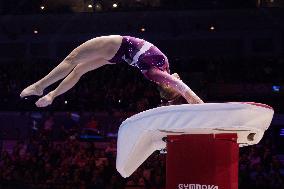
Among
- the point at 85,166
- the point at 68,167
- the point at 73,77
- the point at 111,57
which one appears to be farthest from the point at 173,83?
the point at 68,167

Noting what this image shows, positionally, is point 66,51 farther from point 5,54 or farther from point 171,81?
point 171,81

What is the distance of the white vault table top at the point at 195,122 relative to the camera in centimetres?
279

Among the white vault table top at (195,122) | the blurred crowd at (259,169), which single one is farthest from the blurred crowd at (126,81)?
the white vault table top at (195,122)

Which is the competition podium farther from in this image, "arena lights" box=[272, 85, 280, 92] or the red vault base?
"arena lights" box=[272, 85, 280, 92]

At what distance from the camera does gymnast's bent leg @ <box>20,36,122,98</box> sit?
3.92 metres

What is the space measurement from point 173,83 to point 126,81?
8847 mm

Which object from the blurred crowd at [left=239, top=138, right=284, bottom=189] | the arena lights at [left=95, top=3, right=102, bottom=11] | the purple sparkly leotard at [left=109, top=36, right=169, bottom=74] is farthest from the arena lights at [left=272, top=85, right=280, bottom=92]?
the purple sparkly leotard at [left=109, top=36, right=169, bottom=74]

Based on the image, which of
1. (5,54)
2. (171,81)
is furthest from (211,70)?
(171,81)

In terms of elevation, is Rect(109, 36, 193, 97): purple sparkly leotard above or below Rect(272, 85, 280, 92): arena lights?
above

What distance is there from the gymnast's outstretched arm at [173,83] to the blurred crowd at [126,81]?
22.2 ft

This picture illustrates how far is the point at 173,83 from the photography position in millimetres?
3609

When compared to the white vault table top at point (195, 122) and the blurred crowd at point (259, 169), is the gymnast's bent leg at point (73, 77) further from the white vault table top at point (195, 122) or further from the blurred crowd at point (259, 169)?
the blurred crowd at point (259, 169)

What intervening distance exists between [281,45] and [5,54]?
843 centimetres

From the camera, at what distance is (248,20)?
43.7ft
